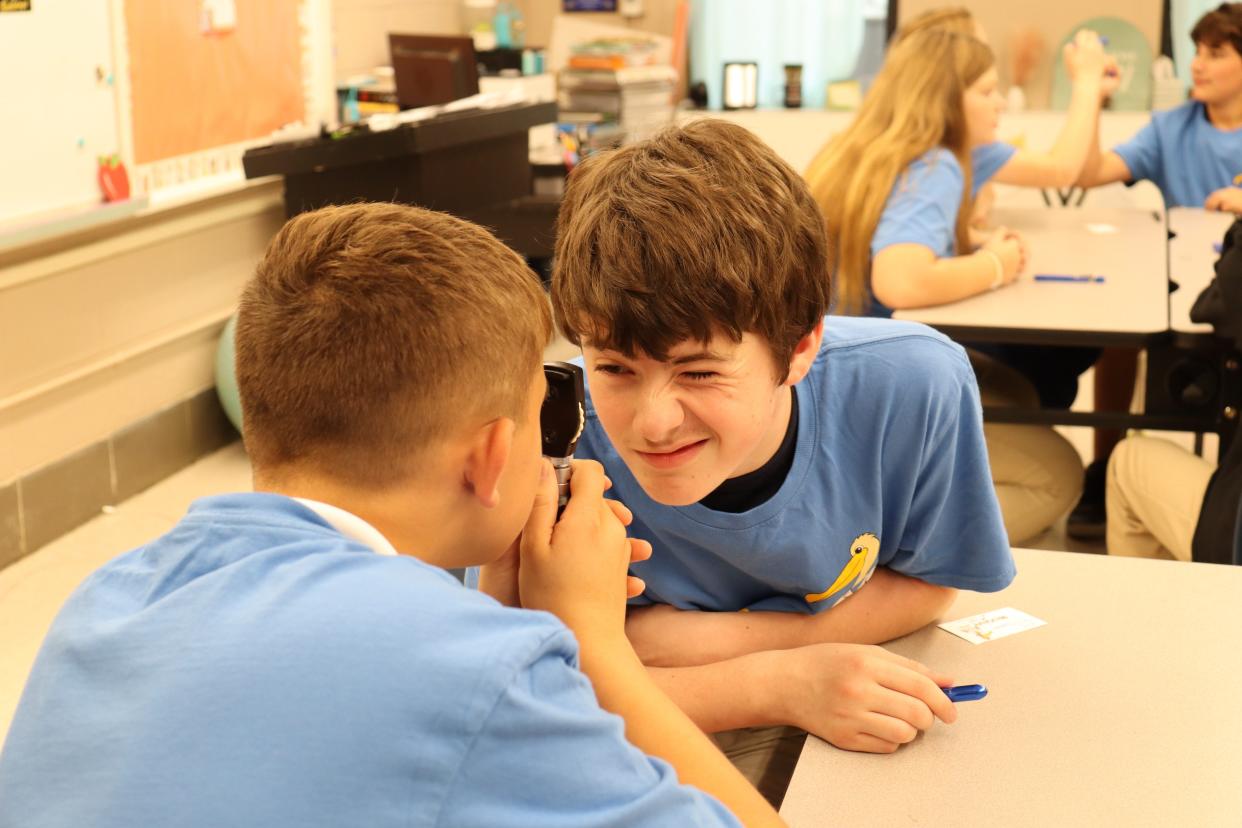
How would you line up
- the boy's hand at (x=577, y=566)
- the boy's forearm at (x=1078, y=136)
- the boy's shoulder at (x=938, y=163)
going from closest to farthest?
the boy's hand at (x=577, y=566) < the boy's shoulder at (x=938, y=163) < the boy's forearm at (x=1078, y=136)

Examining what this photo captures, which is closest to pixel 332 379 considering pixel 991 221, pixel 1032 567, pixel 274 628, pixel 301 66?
pixel 274 628

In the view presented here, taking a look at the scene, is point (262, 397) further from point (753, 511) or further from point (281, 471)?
point (753, 511)

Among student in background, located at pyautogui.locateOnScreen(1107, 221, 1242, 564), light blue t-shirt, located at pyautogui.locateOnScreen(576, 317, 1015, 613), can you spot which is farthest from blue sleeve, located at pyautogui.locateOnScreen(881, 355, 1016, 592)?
student in background, located at pyautogui.locateOnScreen(1107, 221, 1242, 564)

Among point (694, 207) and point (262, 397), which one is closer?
point (262, 397)

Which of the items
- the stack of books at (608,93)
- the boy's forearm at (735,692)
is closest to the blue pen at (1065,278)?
the boy's forearm at (735,692)

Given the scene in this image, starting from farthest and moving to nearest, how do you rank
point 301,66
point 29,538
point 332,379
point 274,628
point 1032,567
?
point 301,66 → point 29,538 → point 1032,567 → point 332,379 → point 274,628

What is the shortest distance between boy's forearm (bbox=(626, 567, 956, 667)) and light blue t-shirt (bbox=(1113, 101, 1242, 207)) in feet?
10.1

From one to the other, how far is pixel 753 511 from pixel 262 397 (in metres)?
0.55

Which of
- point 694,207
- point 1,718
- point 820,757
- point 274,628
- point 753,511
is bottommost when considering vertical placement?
point 1,718

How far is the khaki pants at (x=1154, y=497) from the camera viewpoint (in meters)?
2.41

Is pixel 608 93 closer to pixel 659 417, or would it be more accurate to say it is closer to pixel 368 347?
pixel 659 417

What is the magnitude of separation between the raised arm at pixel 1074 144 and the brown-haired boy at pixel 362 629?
2.93 meters

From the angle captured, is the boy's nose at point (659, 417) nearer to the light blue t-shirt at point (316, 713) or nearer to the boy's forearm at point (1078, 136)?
the light blue t-shirt at point (316, 713)

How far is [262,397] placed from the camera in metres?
0.87
